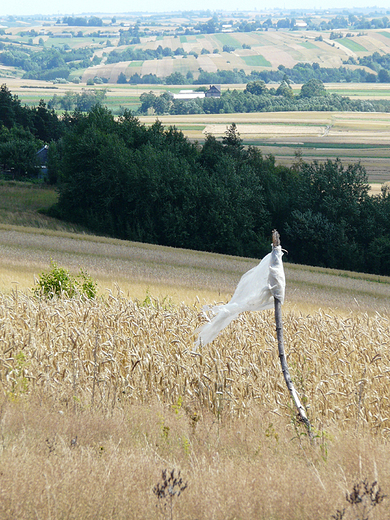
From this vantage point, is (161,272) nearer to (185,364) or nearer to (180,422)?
(185,364)

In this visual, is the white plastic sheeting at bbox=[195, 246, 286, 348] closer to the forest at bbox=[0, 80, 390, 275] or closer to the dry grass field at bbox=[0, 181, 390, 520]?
the dry grass field at bbox=[0, 181, 390, 520]

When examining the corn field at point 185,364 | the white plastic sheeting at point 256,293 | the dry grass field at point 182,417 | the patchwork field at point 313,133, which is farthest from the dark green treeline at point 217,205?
the white plastic sheeting at point 256,293

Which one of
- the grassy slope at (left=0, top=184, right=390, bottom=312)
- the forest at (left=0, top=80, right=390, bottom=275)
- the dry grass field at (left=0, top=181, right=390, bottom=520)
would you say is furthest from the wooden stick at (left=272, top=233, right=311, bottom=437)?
the forest at (left=0, top=80, right=390, bottom=275)

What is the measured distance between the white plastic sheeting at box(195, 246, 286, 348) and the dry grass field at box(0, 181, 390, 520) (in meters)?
1.04

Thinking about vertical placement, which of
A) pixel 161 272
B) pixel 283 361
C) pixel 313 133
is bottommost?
pixel 313 133

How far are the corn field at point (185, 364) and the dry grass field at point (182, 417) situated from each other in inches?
1.1

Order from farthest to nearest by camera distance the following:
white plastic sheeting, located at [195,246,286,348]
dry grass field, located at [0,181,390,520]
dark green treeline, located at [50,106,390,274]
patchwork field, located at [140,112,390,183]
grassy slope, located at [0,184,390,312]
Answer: patchwork field, located at [140,112,390,183] → dark green treeline, located at [50,106,390,274] → grassy slope, located at [0,184,390,312] → white plastic sheeting, located at [195,246,286,348] → dry grass field, located at [0,181,390,520]

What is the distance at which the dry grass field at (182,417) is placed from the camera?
12.8 ft

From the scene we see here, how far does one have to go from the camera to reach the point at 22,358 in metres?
7.46

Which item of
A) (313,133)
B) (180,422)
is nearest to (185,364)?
(180,422)

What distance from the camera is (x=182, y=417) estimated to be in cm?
616

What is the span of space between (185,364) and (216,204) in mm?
43051

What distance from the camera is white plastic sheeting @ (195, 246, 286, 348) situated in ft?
17.1

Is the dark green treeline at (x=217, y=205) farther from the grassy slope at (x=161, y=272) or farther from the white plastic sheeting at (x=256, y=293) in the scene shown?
the white plastic sheeting at (x=256, y=293)
